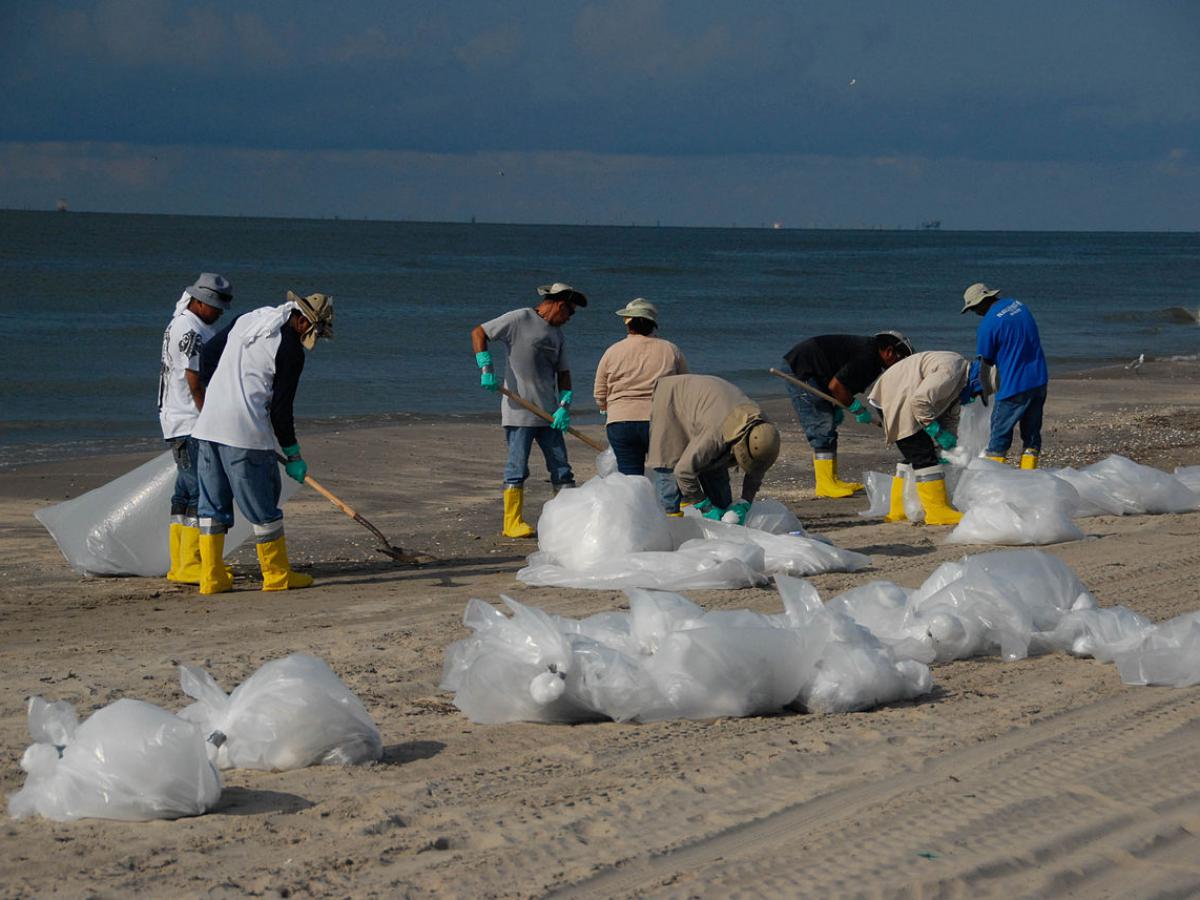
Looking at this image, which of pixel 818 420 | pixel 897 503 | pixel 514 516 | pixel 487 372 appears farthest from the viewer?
pixel 818 420

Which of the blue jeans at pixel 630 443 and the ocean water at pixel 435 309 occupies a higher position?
the ocean water at pixel 435 309

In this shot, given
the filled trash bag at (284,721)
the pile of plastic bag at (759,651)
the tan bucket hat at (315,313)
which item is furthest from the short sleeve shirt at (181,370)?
the filled trash bag at (284,721)

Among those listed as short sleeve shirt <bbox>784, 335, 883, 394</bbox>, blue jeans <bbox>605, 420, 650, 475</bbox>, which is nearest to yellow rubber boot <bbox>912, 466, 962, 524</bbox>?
short sleeve shirt <bbox>784, 335, 883, 394</bbox>

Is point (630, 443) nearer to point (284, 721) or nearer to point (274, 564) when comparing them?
point (274, 564)

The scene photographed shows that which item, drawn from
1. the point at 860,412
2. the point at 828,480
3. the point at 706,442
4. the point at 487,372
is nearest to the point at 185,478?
the point at 487,372

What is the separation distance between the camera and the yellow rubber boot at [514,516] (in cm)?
809

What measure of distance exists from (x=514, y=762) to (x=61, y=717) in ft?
4.04

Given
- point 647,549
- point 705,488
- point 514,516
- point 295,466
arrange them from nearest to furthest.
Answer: point 647,549, point 295,466, point 705,488, point 514,516

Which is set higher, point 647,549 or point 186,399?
point 186,399

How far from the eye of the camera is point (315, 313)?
6.36 m

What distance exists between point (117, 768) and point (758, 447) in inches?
141

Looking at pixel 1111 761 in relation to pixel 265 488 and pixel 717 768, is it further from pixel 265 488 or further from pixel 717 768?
pixel 265 488

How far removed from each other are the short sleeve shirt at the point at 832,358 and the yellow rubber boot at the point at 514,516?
227 cm

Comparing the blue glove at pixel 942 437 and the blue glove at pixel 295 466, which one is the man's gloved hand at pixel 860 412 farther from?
the blue glove at pixel 295 466
